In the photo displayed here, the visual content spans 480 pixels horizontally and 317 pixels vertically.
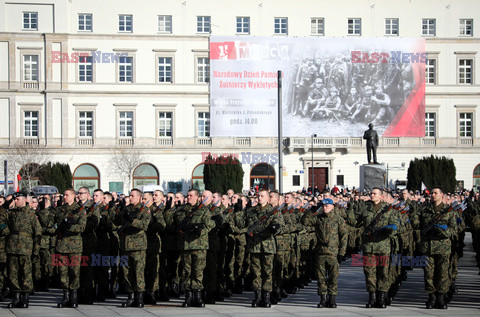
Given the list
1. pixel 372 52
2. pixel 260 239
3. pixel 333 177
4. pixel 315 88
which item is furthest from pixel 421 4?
pixel 260 239

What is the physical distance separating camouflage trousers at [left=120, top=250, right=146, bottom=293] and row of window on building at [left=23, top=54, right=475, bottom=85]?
146 ft

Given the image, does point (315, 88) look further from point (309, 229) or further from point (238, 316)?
point (238, 316)

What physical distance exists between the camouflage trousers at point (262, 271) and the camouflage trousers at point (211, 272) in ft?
2.80

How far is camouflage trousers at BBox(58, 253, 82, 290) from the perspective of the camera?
1269 cm

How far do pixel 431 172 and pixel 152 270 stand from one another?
43560mm

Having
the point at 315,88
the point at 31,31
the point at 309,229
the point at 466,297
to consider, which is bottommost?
the point at 466,297

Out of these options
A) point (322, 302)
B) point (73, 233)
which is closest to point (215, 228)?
point (322, 302)

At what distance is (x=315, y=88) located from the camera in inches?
2199

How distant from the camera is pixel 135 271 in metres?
12.6

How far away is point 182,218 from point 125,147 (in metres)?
43.3

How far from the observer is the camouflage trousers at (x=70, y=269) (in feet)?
41.6

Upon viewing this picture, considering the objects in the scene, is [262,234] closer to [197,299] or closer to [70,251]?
[197,299]

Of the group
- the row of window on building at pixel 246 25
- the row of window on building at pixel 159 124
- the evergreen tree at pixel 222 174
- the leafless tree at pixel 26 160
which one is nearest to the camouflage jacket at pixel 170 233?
the evergreen tree at pixel 222 174

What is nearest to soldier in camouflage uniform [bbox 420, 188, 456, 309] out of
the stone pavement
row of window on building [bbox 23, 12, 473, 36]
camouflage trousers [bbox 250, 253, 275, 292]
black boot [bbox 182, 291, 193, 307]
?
the stone pavement
